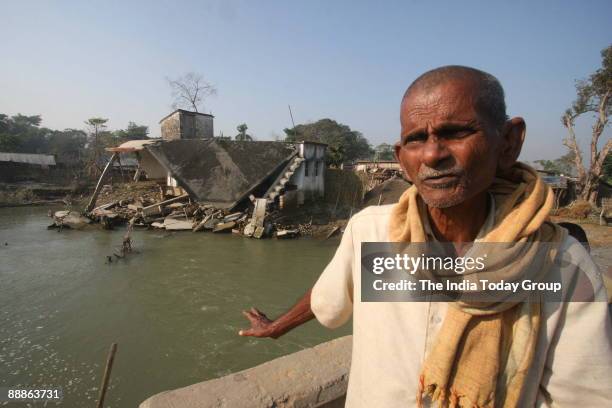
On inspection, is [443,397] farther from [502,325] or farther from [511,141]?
[511,141]

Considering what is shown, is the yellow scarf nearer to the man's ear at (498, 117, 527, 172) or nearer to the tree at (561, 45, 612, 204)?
the man's ear at (498, 117, 527, 172)

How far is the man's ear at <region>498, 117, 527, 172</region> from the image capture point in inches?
A: 39.9

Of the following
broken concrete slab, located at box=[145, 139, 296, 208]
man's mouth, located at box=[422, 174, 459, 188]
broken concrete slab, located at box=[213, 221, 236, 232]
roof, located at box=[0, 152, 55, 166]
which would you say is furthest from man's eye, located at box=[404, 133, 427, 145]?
roof, located at box=[0, 152, 55, 166]

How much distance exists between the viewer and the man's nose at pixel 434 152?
38.3 inches

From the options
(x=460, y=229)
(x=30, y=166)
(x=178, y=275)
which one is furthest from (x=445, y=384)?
(x=30, y=166)

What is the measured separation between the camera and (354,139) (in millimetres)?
40281

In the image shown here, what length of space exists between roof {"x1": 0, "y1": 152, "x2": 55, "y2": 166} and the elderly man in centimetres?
3335

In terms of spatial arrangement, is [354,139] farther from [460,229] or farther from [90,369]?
[460,229]

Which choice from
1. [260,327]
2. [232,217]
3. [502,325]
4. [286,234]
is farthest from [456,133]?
[232,217]

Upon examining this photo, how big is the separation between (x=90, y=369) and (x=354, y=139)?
1479 inches

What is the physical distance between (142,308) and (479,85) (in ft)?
25.7

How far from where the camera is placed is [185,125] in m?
22.9

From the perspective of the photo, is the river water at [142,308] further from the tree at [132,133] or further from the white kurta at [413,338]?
the tree at [132,133]

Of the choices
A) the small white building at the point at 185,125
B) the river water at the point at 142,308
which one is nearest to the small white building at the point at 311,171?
the river water at the point at 142,308
